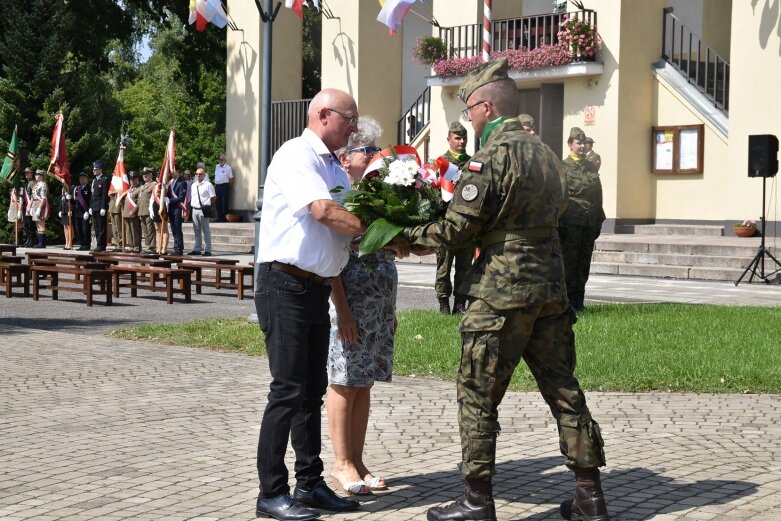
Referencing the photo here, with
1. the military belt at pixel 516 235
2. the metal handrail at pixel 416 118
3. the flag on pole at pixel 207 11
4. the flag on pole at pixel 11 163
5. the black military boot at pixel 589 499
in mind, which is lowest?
the black military boot at pixel 589 499

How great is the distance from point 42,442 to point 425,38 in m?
22.3

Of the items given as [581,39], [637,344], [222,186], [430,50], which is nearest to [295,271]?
[637,344]

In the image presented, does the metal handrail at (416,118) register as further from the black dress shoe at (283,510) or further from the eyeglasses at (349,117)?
the black dress shoe at (283,510)

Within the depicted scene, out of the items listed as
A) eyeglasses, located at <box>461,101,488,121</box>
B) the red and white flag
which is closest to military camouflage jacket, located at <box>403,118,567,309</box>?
eyeglasses, located at <box>461,101,488,121</box>

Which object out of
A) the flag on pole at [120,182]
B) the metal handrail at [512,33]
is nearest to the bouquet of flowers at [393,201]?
the metal handrail at [512,33]

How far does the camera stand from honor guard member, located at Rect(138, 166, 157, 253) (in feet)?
90.8

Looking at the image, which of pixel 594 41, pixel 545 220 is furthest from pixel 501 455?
pixel 594 41

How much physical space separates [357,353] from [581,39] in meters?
20.5

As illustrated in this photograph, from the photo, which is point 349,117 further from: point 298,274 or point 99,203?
point 99,203

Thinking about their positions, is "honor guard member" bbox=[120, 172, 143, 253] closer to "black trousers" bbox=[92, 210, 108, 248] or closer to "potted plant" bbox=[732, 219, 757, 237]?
"black trousers" bbox=[92, 210, 108, 248]

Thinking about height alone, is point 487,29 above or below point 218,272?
above

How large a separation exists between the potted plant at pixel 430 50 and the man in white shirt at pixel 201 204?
5.96 meters

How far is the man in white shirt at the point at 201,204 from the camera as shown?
86.5 ft

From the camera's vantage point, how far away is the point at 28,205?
1237 inches
